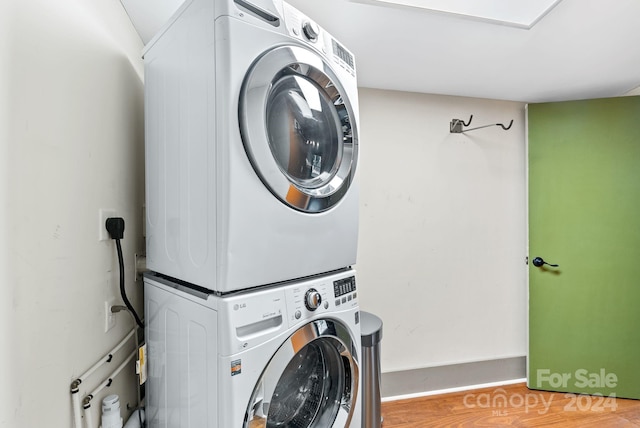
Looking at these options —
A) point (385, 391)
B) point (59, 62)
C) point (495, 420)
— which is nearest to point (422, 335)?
point (385, 391)

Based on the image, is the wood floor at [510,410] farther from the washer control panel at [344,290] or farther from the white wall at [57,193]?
the white wall at [57,193]

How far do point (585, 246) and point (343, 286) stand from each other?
2.24 meters

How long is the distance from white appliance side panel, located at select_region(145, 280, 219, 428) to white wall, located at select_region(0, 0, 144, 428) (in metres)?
0.16

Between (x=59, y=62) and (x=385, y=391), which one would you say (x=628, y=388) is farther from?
(x=59, y=62)

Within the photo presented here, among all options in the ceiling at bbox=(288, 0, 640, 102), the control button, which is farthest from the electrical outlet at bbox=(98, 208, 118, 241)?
the ceiling at bbox=(288, 0, 640, 102)

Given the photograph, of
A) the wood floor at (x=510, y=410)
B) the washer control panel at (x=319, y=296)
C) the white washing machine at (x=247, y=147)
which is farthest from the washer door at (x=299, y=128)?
the wood floor at (x=510, y=410)

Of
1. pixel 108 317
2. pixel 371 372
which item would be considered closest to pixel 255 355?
pixel 108 317

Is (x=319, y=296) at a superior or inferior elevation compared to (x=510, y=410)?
superior

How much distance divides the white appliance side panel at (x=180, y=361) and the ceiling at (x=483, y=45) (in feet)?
3.93

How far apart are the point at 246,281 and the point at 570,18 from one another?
72.5 inches

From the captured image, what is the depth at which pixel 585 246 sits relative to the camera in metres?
2.34

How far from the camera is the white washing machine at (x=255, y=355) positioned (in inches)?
32.3

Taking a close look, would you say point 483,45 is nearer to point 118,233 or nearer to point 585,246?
point 585,246

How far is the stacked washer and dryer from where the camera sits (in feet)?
2.71
